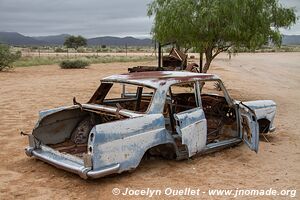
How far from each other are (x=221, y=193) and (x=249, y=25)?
32.3ft

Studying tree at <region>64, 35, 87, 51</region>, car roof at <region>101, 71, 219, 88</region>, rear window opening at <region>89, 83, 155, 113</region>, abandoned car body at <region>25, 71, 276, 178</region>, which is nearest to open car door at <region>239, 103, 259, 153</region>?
abandoned car body at <region>25, 71, 276, 178</region>

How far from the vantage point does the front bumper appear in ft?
17.3

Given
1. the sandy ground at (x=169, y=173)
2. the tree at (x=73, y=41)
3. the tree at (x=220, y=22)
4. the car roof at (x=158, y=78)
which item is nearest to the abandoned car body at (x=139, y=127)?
the car roof at (x=158, y=78)

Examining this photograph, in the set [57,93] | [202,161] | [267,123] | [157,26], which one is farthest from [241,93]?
[202,161]

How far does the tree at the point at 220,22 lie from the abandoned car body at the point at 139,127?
6.14m

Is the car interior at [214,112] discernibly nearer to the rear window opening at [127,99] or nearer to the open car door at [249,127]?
the open car door at [249,127]

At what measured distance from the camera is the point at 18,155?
7.11m

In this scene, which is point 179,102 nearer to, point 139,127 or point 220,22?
point 139,127

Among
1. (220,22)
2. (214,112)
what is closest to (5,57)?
(220,22)

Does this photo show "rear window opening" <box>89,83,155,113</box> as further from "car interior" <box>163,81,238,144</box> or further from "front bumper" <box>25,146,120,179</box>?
Answer: "front bumper" <box>25,146,120,179</box>

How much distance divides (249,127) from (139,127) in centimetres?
223

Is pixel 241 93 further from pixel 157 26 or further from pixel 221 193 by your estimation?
pixel 221 193

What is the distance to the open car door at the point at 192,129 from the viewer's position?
20.0 feet

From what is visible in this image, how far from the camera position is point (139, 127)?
569 centimetres
